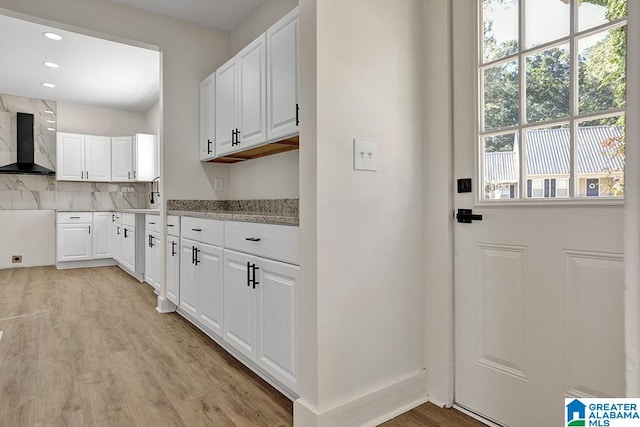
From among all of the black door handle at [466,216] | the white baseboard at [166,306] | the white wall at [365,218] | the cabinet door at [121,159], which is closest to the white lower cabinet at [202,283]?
A: the white baseboard at [166,306]

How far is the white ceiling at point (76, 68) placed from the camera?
147 inches

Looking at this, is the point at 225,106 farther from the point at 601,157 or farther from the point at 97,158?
the point at 97,158

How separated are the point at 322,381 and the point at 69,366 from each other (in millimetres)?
1648

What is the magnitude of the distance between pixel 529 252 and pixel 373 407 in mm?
923

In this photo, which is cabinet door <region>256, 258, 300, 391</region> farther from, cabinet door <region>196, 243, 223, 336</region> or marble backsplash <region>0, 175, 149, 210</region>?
marble backsplash <region>0, 175, 149, 210</region>

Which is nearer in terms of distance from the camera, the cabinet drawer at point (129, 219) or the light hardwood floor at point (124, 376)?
the light hardwood floor at point (124, 376)

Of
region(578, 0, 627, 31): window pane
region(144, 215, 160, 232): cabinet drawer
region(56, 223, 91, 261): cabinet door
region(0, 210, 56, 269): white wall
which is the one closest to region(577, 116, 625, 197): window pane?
region(578, 0, 627, 31): window pane

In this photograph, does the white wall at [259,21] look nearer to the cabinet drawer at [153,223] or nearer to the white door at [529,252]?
the white door at [529,252]

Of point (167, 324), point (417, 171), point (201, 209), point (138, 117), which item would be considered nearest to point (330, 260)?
point (417, 171)

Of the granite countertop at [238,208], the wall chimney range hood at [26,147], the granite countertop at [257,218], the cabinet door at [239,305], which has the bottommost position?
the cabinet door at [239,305]

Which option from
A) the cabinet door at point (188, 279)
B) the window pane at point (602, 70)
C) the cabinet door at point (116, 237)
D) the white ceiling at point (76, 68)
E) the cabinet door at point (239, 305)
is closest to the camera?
the window pane at point (602, 70)

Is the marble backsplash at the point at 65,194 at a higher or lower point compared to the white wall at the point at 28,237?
higher

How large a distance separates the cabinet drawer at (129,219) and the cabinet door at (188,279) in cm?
223

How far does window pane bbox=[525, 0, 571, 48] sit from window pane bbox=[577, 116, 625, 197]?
37cm
